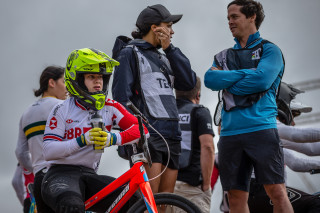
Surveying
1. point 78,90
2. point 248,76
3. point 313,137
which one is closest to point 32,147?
point 78,90

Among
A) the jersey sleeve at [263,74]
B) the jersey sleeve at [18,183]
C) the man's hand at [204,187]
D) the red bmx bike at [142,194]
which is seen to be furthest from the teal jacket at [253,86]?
the jersey sleeve at [18,183]

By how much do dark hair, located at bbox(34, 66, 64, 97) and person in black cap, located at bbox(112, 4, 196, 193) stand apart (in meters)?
1.19

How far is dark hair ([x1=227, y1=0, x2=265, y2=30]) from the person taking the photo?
5133 mm

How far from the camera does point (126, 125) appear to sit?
177 inches

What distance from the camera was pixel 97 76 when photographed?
4578 millimetres

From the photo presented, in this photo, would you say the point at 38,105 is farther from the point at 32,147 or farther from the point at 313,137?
the point at 313,137

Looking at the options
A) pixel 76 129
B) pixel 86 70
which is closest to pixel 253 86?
pixel 86 70

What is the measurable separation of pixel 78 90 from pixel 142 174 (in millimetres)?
940

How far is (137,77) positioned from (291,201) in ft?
6.24

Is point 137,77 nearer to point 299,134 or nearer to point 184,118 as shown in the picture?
point 184,118

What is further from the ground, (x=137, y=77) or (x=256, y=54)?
(x=256, y=54)

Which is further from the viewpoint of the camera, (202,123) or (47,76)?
(202,123)

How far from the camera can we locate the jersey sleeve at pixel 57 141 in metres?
4.18

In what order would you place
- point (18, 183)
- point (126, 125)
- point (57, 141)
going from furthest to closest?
point (18, 183) → point (126, 125) → point (57, 141)
